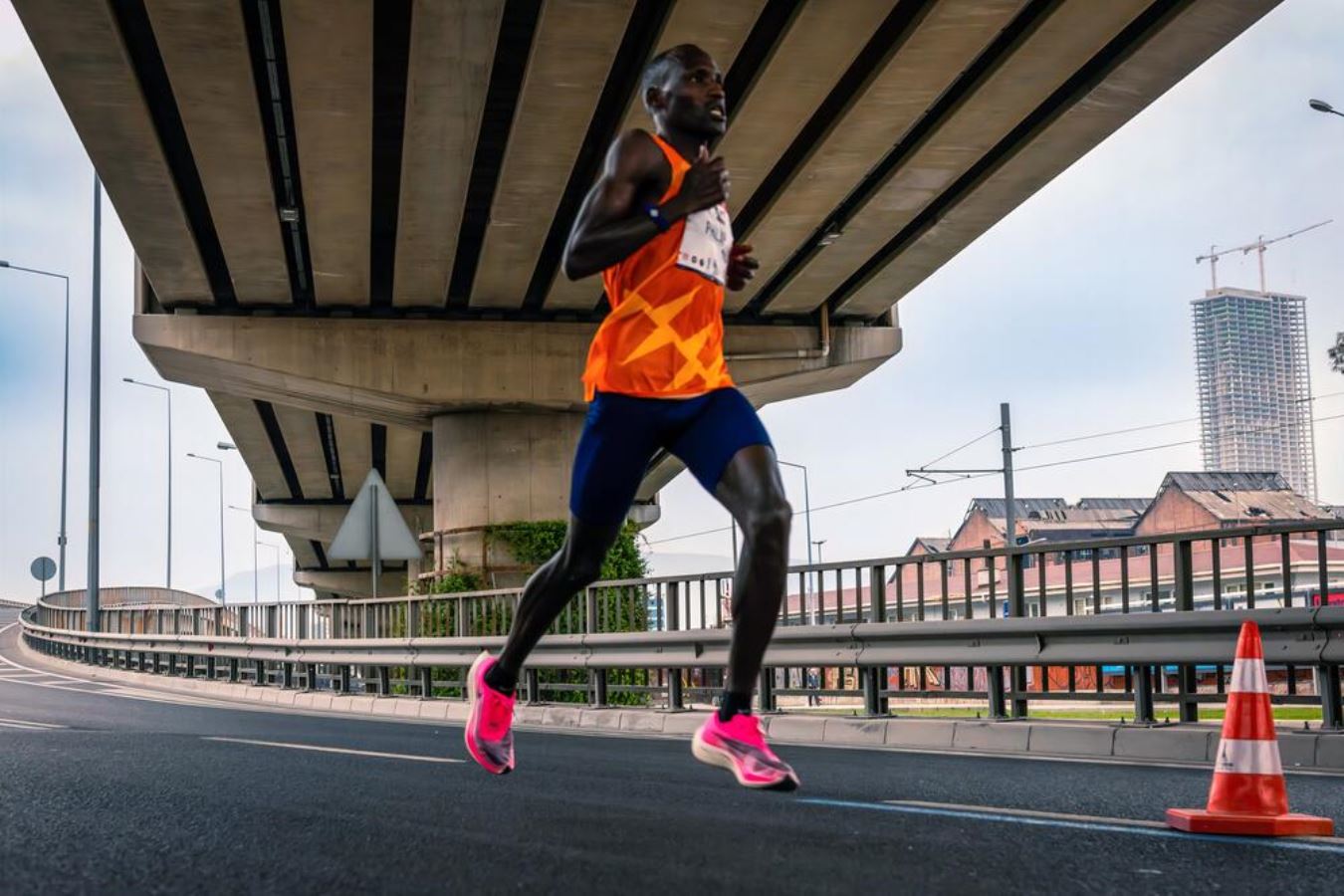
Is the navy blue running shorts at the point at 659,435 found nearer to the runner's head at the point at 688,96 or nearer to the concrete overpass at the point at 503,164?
the runner's head at the point at 688,96

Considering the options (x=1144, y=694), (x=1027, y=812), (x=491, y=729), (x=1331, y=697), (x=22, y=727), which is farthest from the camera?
(x=22, y=727)

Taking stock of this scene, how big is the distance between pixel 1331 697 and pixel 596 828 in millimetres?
5474

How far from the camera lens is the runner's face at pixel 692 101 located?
4566mm

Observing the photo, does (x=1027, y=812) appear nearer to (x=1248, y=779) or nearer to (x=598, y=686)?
(x=1248, y=779)

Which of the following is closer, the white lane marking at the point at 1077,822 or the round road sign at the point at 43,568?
the white lane marking at the point at 1077,822

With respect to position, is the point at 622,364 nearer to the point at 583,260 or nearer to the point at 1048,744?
the point at 583,260

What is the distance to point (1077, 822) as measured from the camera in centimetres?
450

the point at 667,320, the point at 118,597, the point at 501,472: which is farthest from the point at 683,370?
the point at 118,597

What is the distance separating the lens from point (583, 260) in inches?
175

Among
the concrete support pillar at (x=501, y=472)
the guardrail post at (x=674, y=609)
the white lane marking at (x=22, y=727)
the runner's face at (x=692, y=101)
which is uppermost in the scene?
the concrete support pillar at (x=501, y=472)

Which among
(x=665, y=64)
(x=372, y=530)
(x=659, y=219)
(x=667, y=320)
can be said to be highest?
(x=665, y=64)

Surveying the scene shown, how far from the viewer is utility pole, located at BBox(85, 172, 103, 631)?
31422 mm

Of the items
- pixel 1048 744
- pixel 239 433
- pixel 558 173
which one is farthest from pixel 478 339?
pixel 1048 744

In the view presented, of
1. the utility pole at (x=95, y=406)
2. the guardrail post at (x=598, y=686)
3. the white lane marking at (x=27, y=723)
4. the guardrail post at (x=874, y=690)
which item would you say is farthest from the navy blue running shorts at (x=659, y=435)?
the utility pole at (x=95, y=406)
